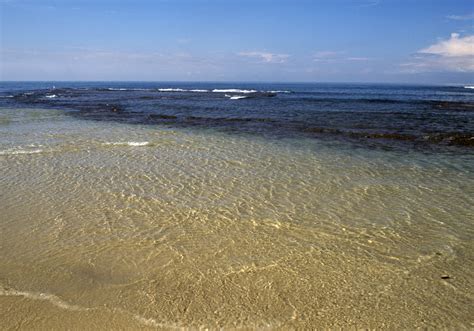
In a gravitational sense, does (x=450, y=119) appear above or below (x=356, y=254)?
above

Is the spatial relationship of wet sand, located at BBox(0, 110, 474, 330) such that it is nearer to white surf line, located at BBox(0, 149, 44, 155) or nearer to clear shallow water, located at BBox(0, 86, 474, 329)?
clear shallow water, located at BBox(0, 86, 474, 329)

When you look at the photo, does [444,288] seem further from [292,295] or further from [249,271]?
[249,271]

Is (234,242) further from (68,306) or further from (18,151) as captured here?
(18,151)

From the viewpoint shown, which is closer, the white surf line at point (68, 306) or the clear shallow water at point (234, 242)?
the white surf line at point (68, 306)

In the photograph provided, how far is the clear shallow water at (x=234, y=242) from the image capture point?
14.1 feet

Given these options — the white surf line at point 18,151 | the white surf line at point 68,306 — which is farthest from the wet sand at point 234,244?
the white surf line at point 18,151

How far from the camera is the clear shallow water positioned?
429 centimetres

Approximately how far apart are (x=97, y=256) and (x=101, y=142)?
1005 centimetres

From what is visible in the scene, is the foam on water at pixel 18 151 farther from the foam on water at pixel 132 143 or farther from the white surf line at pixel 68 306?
the white surf line at pixel 68 306

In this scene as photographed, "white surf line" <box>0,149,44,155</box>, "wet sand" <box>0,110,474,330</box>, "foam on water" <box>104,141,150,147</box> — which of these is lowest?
"wet sand" <box>0,110,474,330</box>

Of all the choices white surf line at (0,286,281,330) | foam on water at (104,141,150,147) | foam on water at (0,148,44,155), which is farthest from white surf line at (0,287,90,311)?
foam on water at (104,141,150,147)

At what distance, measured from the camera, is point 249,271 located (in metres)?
5.11

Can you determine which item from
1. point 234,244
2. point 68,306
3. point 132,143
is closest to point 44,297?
point 68,306

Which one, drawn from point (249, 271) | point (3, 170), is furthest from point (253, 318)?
point (3, 170)
